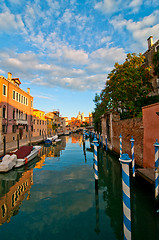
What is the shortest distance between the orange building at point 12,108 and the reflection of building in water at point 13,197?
10.8 m

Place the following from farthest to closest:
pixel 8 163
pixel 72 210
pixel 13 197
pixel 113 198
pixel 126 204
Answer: pixel 8 163 < pixel 13 197 < pixel 113 198 < pixel 72 210 < pixel 126 204

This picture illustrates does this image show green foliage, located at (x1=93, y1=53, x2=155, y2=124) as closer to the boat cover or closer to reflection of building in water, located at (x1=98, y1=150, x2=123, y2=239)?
reflection of building in water, located at (x1=98, y1=150, x2=123, y2=239)

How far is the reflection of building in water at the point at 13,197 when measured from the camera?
13.8ft

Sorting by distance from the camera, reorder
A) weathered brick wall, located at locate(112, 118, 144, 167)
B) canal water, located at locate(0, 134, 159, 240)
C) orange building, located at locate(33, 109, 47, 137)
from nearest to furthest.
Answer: canal water, located at locate(0, 134, 159, 240)
weathered brick wall, located at locate(112, 118, 144, 167)
orange building, located at locate(33, 109, 47, 137)

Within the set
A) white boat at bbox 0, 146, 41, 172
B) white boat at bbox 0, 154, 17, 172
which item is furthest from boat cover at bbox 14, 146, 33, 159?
white boat at bbox 0, 154, 17, 172

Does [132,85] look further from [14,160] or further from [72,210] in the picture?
[14,160]

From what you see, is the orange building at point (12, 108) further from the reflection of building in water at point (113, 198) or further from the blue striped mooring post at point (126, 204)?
the blue striped mooring post at point (126, 204)

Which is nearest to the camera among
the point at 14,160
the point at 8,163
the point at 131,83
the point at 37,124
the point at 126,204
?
the point at 126,204

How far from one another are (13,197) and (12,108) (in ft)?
51.9

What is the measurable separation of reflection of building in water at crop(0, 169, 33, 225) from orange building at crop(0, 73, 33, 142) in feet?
35.4

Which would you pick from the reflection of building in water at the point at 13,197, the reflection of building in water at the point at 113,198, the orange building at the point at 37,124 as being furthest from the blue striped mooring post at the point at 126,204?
the orange building at the point at 37,124

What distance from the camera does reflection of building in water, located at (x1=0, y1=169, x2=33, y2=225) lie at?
13.8ft

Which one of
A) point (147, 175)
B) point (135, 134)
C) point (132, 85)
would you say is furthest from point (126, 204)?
point (132, 85)

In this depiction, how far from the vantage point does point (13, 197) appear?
5266 mm
